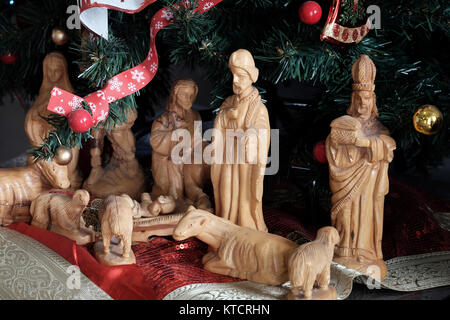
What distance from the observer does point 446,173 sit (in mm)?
1979

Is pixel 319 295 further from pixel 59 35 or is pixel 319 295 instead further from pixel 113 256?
pixel 59 35

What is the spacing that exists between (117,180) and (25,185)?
191 mm

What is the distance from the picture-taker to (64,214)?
124 centimetres

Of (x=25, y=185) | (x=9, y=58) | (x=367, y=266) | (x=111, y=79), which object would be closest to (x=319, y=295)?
(x=367, y=266)

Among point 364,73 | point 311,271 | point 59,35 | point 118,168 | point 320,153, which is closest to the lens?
point 311,271

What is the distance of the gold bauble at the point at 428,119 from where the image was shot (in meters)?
1.10

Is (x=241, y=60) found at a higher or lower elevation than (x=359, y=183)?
higher

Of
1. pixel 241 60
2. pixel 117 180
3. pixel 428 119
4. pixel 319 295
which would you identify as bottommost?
pixel 319 295

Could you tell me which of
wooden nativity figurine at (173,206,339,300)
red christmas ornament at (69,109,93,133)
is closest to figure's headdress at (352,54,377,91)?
wooden nativity figurine at (173,206,339,300)

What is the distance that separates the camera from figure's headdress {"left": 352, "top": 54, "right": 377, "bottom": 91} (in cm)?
108

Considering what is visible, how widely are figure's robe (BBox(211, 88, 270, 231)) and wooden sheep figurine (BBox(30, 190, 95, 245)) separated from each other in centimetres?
26

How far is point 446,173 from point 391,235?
80 centimetres

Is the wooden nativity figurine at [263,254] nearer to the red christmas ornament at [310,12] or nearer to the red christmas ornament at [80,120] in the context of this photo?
the red christmas ornament at [80,120]

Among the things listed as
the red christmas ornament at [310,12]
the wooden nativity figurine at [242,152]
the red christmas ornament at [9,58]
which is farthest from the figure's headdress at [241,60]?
the red christmas ornament at [9,58]
